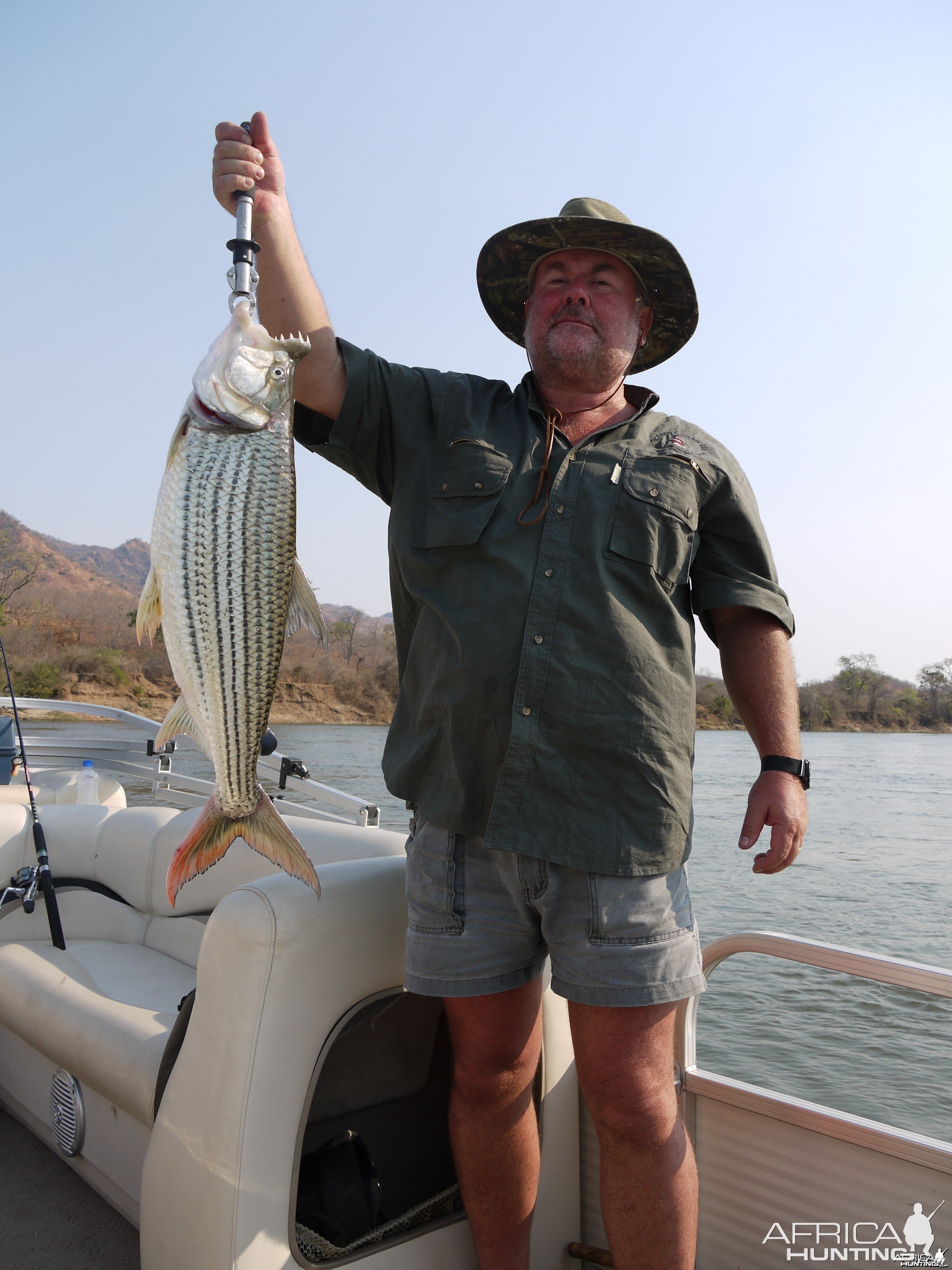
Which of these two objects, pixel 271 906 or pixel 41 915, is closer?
pixel 271 906

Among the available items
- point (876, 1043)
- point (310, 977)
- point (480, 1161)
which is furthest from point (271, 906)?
point (876, 1043)

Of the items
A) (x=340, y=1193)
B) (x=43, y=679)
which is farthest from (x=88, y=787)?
(x=43, y=679)

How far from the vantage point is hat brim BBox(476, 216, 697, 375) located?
2166 mm

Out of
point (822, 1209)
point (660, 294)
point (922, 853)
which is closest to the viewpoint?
point (822, 1209)

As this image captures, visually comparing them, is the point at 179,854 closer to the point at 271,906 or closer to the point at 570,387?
the point at 271,906

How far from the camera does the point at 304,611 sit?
1649mm

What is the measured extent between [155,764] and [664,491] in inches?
191

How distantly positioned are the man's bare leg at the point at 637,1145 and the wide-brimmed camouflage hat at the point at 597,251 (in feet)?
5.40

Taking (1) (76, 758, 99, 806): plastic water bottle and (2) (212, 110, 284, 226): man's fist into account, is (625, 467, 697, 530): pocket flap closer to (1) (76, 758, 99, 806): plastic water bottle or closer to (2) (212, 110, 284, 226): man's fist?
(2) (212, 110, 284, 226): man's fist

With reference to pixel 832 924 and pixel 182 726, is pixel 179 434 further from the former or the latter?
pixel 832 924

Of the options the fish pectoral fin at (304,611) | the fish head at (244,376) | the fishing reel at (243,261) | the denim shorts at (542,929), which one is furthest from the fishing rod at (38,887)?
the fishing reel at (243,261)

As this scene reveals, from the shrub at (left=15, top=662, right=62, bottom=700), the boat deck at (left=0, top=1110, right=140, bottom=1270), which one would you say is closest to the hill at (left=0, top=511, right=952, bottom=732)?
the shrub at (left=15, top=662, right=62, bottom=700)

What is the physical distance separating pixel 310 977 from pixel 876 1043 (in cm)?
878

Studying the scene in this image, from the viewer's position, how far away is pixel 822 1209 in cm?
206
